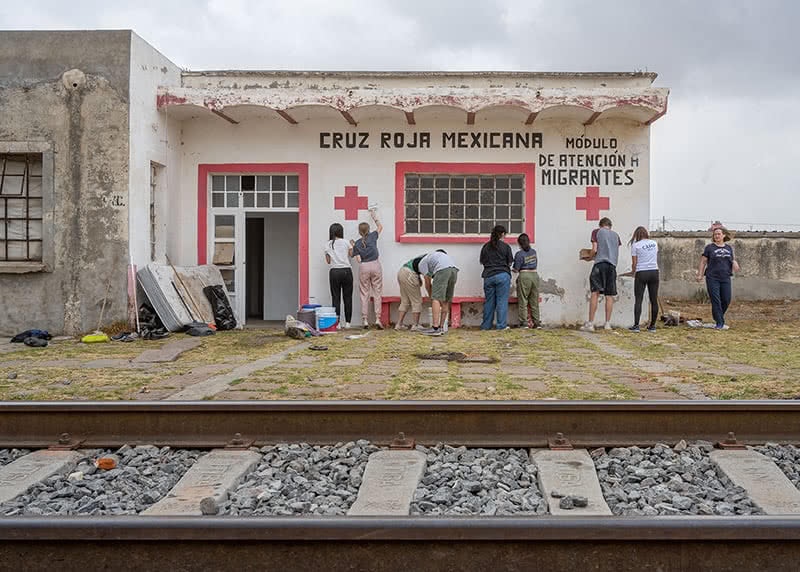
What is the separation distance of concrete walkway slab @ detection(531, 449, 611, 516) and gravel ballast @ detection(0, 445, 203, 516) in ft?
6.97

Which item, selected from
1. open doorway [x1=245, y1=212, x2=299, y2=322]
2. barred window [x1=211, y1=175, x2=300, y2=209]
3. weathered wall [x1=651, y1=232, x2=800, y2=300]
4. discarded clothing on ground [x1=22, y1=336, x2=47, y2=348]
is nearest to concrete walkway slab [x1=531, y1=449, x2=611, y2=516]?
discarded clothing on ground [x1=22, y1=336, x2=47, y2=348]

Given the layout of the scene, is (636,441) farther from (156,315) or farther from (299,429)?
(156,315)

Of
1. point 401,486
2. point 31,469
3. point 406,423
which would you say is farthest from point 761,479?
point 31,469

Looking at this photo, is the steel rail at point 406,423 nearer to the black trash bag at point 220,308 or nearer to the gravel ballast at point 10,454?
the gravel ballast at point 10,454

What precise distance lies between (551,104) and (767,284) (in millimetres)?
10894

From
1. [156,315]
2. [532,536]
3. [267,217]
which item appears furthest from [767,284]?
[532,536]

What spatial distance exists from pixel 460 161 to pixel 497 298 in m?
2.65

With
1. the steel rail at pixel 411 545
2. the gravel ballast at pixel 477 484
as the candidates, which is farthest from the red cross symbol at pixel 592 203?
the steel rail at pixel 411 545

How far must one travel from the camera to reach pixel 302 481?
15.1 feet

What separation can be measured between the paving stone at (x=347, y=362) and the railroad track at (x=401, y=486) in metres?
3.45

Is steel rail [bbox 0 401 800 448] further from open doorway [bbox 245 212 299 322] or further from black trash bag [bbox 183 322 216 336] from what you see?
open doorway [bbox 245 212 299 322]

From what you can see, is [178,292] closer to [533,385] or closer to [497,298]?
[497,298]

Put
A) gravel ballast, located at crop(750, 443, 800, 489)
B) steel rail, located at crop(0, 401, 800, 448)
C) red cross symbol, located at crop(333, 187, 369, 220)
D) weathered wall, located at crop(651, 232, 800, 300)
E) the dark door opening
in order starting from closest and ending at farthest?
gravel ballast, located at crop(750, 443, 800, 489) → steel rail, located at crop(0, 401, 800, 448) → red cross symbol, located at crop(333, 187, 369, 220) → the dark door opening → weathered wall, located at crop(651, 232, 800, 300)

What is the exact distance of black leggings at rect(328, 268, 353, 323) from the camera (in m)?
14.0
